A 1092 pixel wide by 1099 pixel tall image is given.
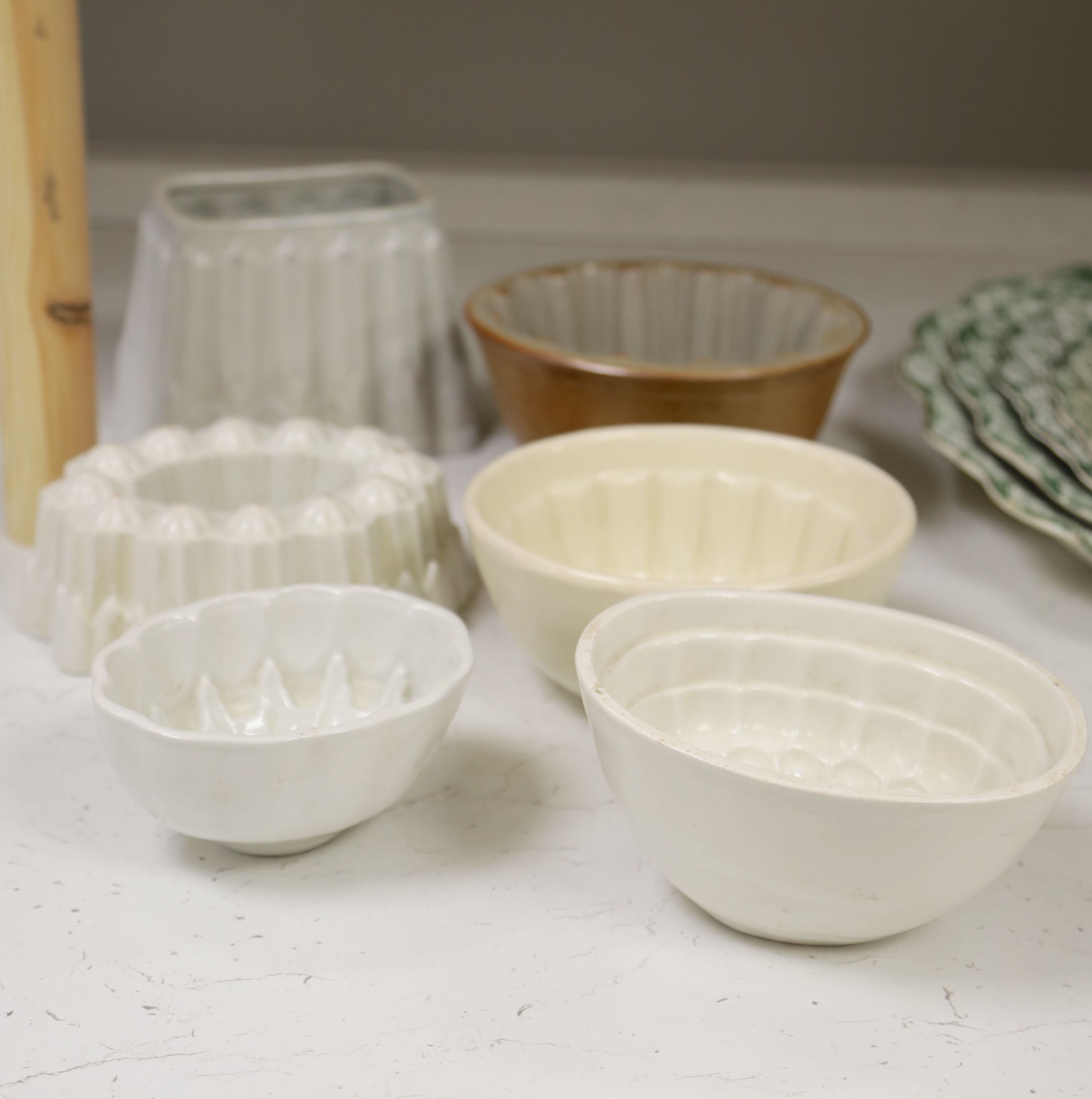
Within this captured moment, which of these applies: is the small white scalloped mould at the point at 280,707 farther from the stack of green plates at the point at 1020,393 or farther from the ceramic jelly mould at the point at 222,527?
the stack of green plates at the point at 1020,393

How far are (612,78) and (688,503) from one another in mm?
955

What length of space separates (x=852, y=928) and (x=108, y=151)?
1.49m

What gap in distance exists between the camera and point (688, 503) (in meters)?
0.90

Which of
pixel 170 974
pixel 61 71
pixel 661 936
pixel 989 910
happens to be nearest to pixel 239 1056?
pixel 170 974

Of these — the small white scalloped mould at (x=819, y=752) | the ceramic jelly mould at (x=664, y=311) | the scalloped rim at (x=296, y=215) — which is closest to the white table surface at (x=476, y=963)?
the small white scalloped mould at (x=819, y=752)

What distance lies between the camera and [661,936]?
61 centimetres

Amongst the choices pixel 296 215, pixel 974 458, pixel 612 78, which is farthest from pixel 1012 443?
pixel 612 78

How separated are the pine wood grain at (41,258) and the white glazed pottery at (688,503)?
0.32 m

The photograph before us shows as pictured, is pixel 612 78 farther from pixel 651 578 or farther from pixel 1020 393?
pixel 651 578

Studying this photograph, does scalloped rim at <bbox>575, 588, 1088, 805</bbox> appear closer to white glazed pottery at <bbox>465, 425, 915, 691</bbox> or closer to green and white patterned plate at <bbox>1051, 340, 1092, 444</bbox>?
white glazed pottery at <bbox>465, 425, 915, 691</bbox>

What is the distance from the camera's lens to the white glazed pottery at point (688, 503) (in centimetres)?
84

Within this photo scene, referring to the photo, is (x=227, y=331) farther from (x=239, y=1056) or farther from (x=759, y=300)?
(x=239, y=1056)

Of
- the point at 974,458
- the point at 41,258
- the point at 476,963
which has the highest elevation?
the point at 41,258

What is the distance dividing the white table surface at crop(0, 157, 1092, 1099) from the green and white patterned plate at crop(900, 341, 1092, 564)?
0.65ft
